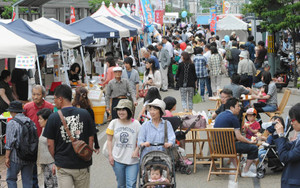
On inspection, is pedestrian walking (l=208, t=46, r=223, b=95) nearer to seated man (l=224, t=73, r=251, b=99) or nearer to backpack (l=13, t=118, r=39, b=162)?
seated man (l=224, t=73, r=251, b=99)

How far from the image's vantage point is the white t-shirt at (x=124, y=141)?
→ 675 centimetres

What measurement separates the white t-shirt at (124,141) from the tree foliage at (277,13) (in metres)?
13.3

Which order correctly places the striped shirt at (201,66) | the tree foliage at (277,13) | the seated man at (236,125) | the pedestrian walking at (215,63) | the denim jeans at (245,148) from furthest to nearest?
the tree foliage at (277,13) → the pedestrian walking at (215,63) → the striped shirt at (201,66) → the denim jeans at (245,148) → the seated man at (236,125)

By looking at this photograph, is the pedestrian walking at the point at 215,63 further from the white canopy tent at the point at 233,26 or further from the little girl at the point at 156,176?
the white canopy tent at the point at 233,26

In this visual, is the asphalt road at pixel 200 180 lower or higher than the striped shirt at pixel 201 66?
lower

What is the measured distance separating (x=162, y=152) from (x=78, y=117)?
1220mm

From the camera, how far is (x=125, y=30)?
21.7 metres

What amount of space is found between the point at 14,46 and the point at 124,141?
578cm

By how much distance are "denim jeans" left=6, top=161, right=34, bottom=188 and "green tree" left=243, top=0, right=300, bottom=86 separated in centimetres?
1343

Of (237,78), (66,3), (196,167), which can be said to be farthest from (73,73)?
(66,3)

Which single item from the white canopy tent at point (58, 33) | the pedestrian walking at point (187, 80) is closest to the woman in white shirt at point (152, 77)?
the pedestrian walking at point (187, 80)

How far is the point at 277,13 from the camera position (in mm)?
19375

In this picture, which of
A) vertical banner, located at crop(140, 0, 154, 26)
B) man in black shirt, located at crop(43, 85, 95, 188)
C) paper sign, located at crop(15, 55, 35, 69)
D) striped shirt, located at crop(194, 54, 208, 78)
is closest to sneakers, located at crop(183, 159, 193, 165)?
man in black shirt, located at crop(43, 85, 95, 188)

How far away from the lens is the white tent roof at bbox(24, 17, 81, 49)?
1420 cm
